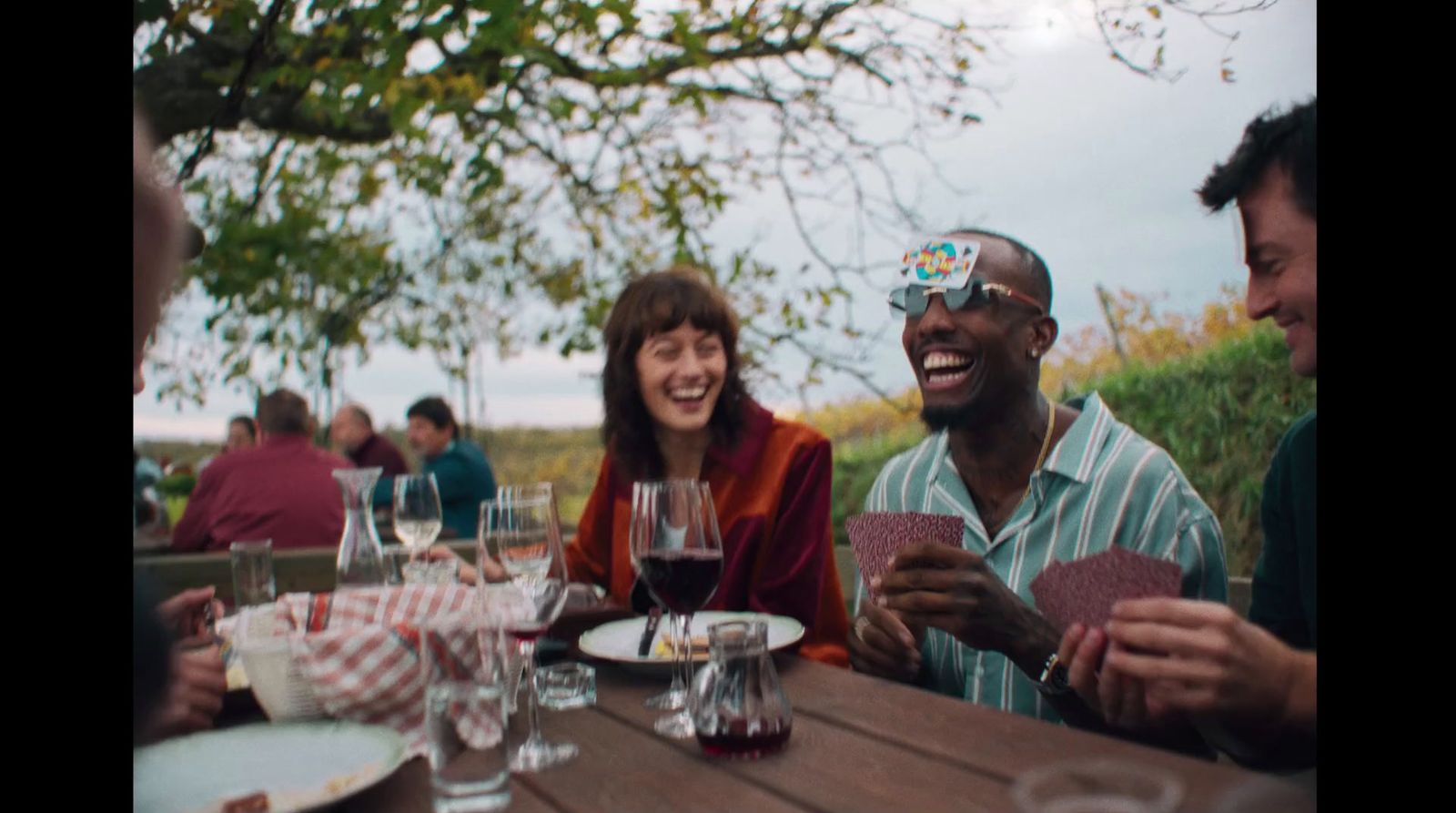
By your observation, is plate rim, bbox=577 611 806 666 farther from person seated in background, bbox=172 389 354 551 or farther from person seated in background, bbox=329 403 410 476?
person seated in background, bbox=329 403 410 476

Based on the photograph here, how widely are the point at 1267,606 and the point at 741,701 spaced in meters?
0.94

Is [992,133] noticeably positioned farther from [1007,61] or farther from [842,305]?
[842,305]

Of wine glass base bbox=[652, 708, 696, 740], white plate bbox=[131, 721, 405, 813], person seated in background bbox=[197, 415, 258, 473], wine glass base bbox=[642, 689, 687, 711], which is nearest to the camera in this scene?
white plate bbox=[131, 721, 405, 813]

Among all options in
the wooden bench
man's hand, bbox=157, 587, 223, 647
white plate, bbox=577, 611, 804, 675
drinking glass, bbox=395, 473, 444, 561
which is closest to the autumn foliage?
white plate, bbox=577, 611, 804, 675

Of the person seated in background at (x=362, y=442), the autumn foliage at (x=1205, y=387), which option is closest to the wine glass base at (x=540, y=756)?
the autumn foliage at (x=1205, y=387)

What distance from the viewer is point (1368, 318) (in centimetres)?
98

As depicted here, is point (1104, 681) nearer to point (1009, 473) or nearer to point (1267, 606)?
point (1267, 606)

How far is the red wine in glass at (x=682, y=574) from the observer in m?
1.38

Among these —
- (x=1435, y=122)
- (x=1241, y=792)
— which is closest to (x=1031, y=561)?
(x=1435, y=122)

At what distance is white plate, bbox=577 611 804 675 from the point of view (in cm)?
149

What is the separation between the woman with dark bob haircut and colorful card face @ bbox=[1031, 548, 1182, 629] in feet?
2.74

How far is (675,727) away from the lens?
4.16ft

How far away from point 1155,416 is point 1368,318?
3.85ft

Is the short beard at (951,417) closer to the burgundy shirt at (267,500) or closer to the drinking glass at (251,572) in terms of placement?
the drinking glass at (251,572)
